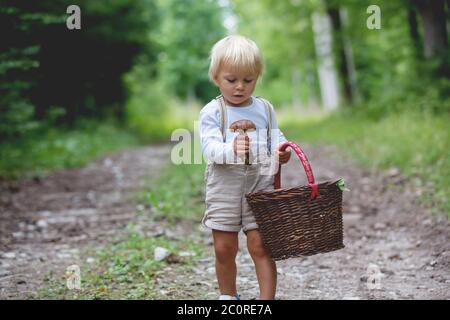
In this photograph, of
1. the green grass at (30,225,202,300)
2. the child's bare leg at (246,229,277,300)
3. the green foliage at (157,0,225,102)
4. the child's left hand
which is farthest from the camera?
the green foliage at (157,0,225,102)

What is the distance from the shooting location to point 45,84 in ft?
48.0

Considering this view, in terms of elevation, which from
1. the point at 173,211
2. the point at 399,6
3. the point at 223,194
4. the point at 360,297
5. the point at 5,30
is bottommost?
the point at 360,297

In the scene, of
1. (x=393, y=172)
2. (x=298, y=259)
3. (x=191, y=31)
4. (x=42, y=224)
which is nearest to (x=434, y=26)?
(x=393, y=172)

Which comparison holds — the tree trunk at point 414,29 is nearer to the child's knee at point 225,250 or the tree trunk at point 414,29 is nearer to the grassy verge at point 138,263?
the grassy verge at point 138,263

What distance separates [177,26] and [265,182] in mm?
32807

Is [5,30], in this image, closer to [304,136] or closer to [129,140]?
[304,136]

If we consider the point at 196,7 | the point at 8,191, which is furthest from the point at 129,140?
the point at 196,7

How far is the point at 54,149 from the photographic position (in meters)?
12.4

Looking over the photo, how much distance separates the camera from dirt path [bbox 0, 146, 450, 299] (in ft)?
13.5

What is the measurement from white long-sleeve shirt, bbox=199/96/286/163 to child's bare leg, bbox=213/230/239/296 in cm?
46

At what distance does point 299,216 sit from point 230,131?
2.05 feet

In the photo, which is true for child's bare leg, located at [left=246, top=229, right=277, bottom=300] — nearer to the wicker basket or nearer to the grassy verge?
the wicker basket

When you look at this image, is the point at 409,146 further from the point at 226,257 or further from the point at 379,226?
the point at 226,257
